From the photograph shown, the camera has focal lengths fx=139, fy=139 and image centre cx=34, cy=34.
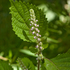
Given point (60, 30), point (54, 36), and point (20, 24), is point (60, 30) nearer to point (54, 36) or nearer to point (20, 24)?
point (54, 36)

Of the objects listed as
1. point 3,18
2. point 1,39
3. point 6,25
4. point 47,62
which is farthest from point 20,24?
point 3,18

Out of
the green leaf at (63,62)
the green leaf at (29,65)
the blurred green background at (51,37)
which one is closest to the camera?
the green leaf at (63,62)

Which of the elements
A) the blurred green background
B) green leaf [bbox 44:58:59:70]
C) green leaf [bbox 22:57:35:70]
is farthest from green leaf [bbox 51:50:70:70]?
the blurred green background

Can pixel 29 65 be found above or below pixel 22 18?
below

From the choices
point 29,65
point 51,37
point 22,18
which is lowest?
point 51,37

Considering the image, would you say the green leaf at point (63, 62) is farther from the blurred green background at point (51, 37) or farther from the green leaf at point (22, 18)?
the blurred green background at point (51, 37)

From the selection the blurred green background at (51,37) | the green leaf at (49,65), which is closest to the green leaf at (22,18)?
the green leaf at (49,65)

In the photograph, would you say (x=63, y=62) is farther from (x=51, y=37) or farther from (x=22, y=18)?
(x=51, y=37)

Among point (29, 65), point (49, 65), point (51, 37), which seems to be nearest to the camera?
point (49, 65)

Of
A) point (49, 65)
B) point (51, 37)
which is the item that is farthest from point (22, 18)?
point (51, 37)
